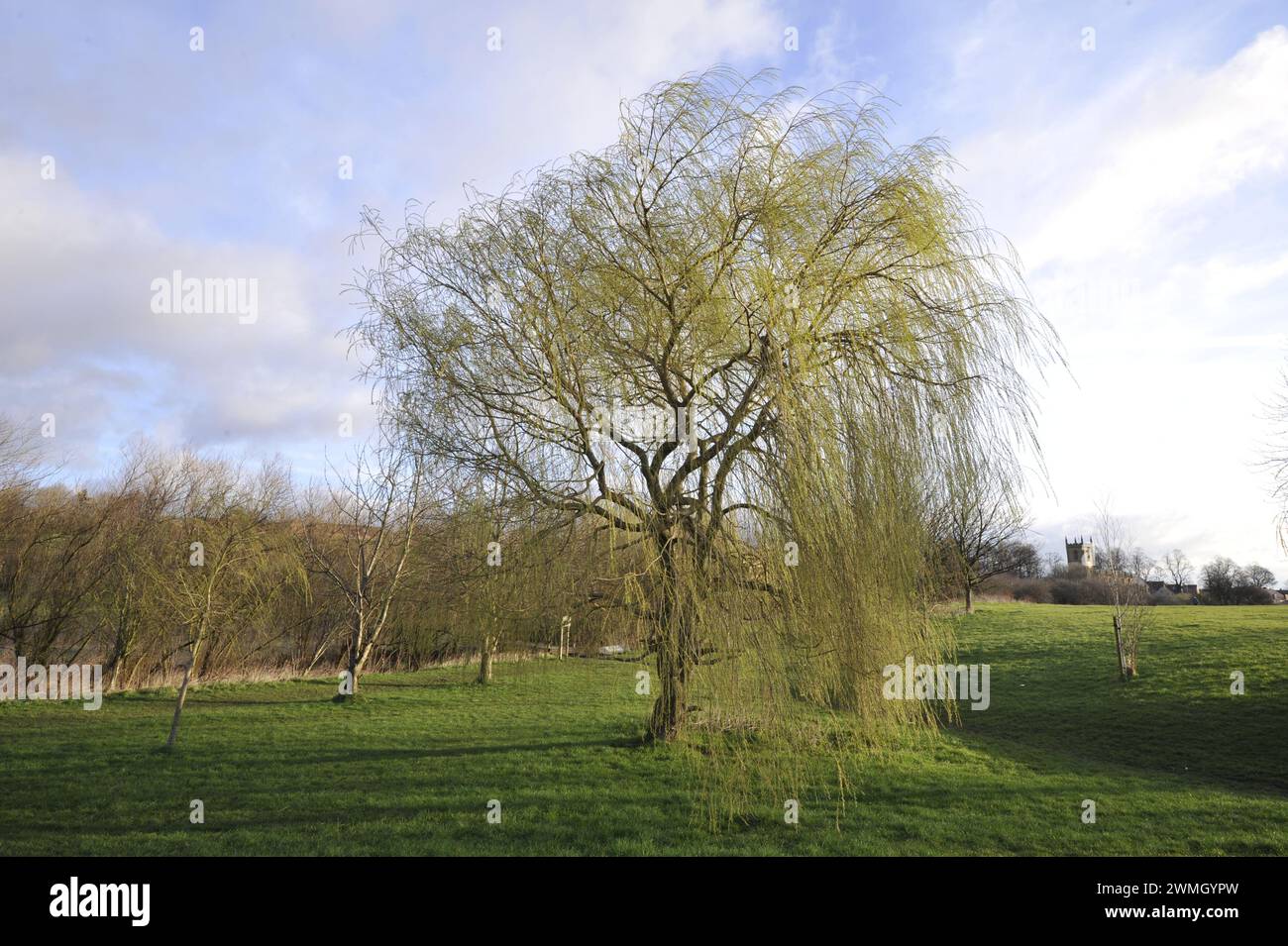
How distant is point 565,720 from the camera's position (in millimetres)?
12844

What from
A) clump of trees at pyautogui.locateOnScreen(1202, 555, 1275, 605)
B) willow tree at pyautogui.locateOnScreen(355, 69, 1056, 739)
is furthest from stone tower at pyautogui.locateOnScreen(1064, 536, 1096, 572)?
willow tree at pyautogui.locateOnScreen(355, 69, 1056, 739)

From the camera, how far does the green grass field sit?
668 centimetres

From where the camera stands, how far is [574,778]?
865cm

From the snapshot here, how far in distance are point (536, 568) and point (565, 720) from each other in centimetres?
667

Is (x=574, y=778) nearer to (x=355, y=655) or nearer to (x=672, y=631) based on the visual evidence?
(x=672, y=631)

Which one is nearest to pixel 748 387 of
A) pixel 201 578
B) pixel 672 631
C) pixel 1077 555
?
pixel 672 631

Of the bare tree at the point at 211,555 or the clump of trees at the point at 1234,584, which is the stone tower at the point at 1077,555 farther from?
the bare tree at the point at 211,555

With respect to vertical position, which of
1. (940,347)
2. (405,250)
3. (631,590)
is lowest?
(631,590)

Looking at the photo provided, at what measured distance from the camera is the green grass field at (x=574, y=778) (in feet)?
21.9

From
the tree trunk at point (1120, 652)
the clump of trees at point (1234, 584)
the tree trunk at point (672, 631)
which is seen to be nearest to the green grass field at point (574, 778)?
the tree trunk at point (1120, 652)

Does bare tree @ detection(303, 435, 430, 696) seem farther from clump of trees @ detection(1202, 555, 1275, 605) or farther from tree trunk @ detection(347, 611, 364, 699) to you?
clump of trees @ detection(1202, 555, 1275, 605)

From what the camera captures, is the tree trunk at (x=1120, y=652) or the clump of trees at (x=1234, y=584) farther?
the clump of trees at (x=1234, y=584)
